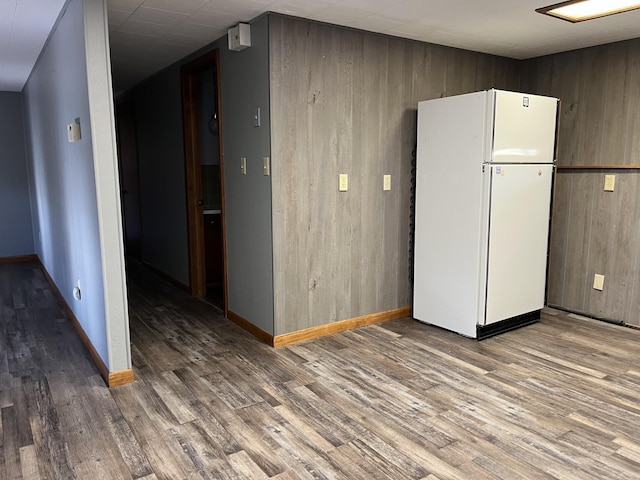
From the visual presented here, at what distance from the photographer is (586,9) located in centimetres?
299

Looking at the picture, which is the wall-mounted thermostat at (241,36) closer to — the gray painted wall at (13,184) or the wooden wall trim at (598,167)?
the wooden wall trim at (598,167)

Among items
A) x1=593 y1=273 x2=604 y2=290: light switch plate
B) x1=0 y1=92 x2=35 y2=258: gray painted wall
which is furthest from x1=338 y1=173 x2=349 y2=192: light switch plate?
x1=0 y1=92 x2=35 y2=258: gray painted wall

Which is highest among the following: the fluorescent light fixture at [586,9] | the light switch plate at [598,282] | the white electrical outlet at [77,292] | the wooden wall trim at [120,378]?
the fluorescent light fixture at [586,9]

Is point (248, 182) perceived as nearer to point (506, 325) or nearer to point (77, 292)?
point (77, 292)

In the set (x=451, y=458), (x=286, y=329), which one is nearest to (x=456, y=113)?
(x=286, y=329)

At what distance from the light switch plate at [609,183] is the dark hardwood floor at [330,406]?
3.62 ft

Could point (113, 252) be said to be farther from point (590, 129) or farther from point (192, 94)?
point (590, 129)

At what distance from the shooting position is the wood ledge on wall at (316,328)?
3490 mm

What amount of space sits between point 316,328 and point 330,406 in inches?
40.5

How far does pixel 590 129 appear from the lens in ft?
13.4

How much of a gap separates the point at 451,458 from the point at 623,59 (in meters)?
3.42

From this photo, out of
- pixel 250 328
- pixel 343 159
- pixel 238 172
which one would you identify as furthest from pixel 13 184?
pixel 343 159

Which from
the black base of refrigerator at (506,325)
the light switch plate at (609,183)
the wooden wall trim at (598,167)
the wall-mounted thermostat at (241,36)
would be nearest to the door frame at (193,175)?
the wall-mounted thermostat at (241,36)

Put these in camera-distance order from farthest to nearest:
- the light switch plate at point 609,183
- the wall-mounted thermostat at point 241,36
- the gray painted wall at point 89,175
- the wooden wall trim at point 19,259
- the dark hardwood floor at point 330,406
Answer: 1. the wooden wall trim at point 19,259
2. the light switch plate at point 609,183
3. the wall-mounted thermostat at point 241,36
4. the gray painted wall at point 89,175
5. the dark hardwood floor at point 330,406
